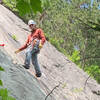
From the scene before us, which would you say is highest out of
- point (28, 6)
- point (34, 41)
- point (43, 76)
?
point (28, 6)

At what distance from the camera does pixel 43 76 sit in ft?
29.0

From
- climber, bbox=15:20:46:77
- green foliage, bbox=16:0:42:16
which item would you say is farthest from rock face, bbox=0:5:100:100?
green foliage, bbox=16:0:42:16

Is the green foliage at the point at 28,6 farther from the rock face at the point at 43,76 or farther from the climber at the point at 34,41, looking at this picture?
the climber at the point at 34,41

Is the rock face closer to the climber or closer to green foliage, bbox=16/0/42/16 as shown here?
the climber

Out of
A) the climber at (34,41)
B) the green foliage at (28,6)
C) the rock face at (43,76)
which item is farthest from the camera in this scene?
the climber at (34,41)

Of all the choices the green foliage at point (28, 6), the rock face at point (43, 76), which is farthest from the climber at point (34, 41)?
the green foliage at point (28, 6)

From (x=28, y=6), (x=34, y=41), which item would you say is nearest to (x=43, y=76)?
(x=34, y=41)

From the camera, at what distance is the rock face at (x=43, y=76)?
570cm

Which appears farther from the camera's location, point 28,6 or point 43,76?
point 43,76

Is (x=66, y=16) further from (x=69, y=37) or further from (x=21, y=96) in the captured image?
(x=21, y=96)

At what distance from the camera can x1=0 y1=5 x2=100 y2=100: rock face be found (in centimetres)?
570

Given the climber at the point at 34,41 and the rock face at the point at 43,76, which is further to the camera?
the climber at the point at 34,41

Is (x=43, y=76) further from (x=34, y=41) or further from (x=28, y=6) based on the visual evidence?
(x=28, y=6)

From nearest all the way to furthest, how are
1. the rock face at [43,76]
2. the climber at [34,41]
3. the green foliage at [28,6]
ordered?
the green foliage at [28,6]
the rock face at [43,76]
the climber at [34,41]
